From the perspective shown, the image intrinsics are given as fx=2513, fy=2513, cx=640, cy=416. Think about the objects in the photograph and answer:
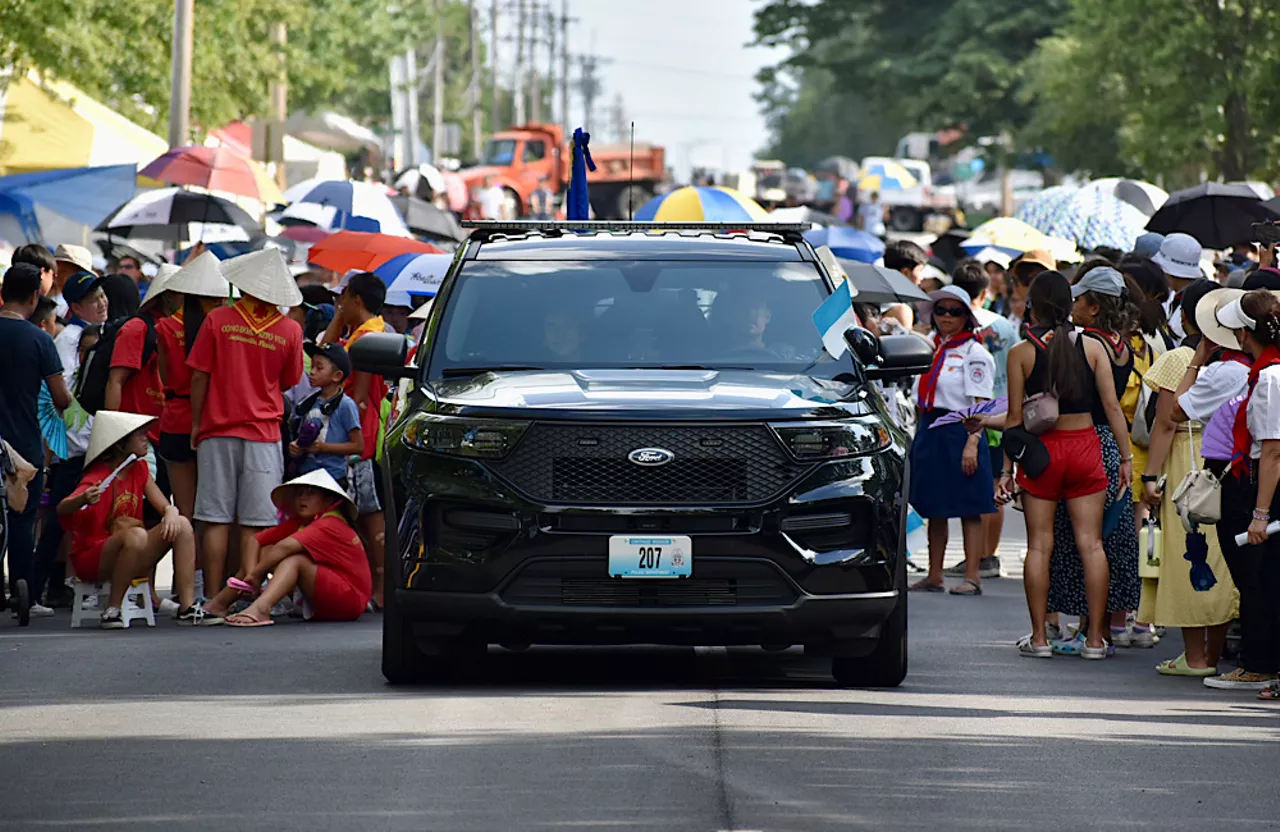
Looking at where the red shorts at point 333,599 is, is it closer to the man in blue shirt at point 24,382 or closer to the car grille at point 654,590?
the man in blue shirt at point 24,382

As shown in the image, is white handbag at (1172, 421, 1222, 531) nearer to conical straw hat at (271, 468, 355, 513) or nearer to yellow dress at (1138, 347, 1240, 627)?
yellow dress at (1138, 347, 1240, 627)

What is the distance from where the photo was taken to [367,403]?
1410 centimetres

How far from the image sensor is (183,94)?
96.5 ft

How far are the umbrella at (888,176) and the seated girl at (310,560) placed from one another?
2139 inches

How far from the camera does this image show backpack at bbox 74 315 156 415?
45.5 ft

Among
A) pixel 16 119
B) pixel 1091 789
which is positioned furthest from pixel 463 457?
pixel 16 119

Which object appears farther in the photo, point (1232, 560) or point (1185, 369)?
point (1185, 369)

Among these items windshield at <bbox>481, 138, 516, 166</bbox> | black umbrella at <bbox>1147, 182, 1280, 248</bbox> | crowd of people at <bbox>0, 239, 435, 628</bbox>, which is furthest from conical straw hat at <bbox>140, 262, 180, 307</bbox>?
windshield at <bbox>481, 138, 516, 166</bbox>

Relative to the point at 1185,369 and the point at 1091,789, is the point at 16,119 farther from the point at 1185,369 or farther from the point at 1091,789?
the point at 1091,789

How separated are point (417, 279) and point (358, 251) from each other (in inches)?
89.9

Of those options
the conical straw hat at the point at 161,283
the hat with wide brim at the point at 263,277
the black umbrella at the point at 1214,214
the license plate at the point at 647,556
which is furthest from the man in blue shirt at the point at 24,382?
the black umbrella at the point at 1214,214

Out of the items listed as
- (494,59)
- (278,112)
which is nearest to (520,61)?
Result: (494,59)

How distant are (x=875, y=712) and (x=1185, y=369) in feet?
9.23

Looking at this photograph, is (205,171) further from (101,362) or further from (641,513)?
(641,513)
